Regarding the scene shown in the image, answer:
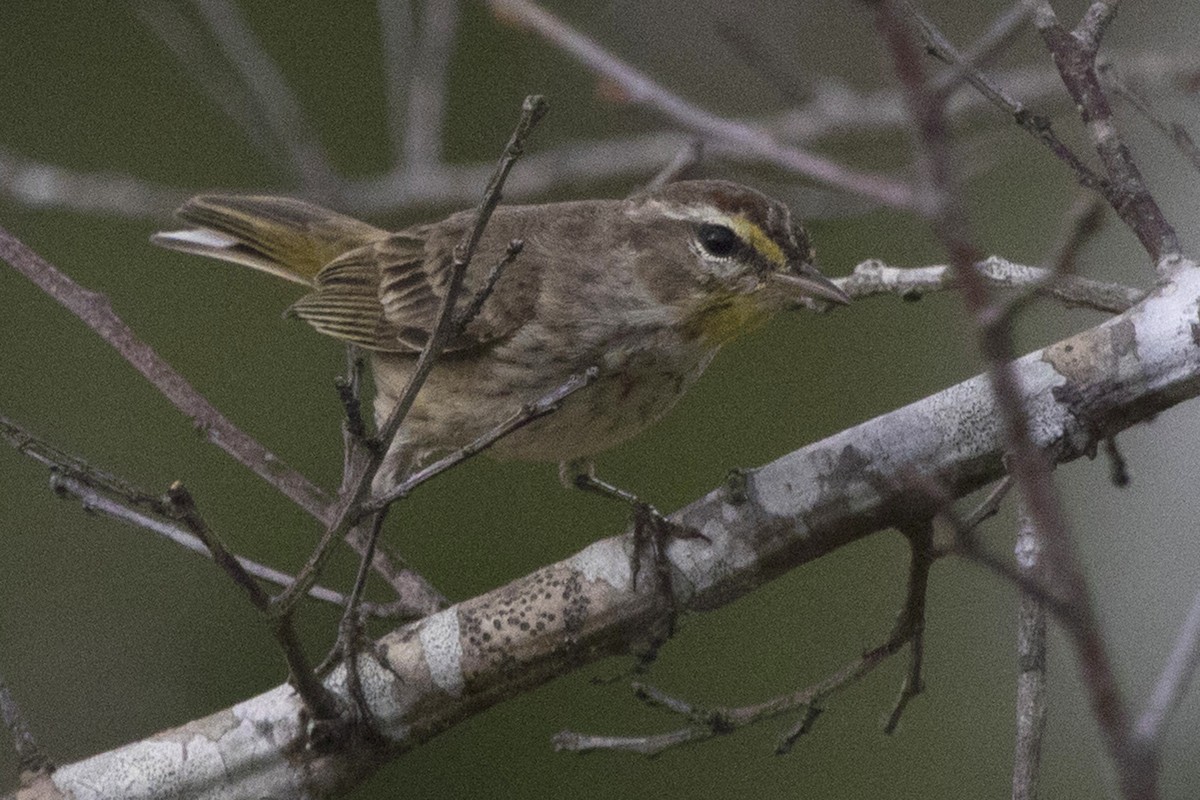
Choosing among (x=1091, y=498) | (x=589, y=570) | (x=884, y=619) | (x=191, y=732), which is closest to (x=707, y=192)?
(x=589, y=570)

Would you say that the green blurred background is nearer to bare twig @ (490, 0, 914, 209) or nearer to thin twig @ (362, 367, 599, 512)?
bare twig @ (490, 0, 914, 209)

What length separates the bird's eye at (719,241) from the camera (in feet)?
13.8

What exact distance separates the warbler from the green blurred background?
4.74ft

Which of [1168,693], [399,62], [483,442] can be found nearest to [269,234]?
[399,62]

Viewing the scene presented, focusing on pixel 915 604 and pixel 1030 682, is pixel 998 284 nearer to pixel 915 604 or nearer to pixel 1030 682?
pixel 915 604

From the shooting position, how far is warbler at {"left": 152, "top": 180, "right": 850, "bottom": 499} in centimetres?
420

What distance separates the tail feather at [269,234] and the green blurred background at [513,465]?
47.3 inches

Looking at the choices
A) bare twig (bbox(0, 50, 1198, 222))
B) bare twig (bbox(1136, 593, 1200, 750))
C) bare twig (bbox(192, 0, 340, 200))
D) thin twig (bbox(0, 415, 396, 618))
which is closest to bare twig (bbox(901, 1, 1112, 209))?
bare twig (bbox(1136, 593, 1200, 750))

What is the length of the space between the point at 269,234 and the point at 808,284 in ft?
7.37

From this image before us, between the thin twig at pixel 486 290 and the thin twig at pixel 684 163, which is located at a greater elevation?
the thin twig at pixel 684 163

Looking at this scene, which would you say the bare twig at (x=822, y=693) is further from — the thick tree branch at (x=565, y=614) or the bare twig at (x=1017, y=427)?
the bare twig at (x=1017, y=427)

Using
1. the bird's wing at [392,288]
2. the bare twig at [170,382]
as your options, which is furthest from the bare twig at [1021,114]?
the bird's wing at [392,288]

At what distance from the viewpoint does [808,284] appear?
3.99m

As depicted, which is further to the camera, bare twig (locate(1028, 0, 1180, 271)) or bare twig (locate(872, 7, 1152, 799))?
bare twig (locate(1028, 0, 1180, 271))
